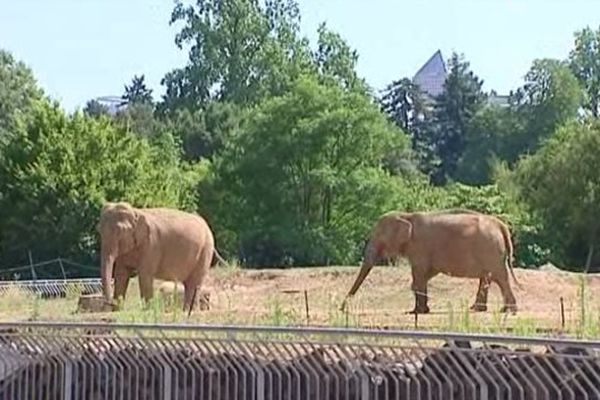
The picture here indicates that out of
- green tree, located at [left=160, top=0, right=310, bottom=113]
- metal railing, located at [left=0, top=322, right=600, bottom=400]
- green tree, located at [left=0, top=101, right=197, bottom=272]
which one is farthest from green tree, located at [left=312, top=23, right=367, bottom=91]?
metal railing, located at [left=0, top=322, right=600, bottom=400]

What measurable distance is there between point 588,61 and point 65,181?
44.7 metres

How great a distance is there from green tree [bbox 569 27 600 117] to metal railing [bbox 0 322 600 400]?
6662cm

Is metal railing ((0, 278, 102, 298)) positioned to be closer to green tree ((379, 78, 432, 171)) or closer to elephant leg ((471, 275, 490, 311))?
elephant leg ((471, 275, 490, 311))

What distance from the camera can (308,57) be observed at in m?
64.8

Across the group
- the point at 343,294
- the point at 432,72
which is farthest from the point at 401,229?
the point at 432,72

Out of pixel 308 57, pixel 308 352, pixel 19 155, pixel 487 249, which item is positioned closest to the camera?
pixel 308 352

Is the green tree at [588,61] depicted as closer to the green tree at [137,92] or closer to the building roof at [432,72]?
the green tree at [137,92]

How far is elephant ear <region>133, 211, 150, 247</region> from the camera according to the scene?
24.2 metres

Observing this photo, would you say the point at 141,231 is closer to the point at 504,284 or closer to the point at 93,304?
the point at 93,304

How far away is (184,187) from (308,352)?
121 ft

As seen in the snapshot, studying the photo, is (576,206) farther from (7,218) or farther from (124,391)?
(124,391)

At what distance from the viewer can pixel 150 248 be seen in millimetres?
24453

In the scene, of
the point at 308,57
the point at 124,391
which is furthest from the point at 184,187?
the point at 124,391

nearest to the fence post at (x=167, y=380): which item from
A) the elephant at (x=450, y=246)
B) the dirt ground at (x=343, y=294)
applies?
the dirt ground at (x=343, y=294)
